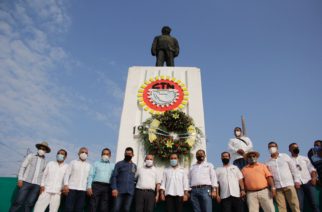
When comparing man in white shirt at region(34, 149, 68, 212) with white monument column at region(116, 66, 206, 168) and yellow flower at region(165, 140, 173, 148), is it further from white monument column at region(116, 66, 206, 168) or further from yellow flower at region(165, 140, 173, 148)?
yellow flower at region(165, 140, 173, 148)

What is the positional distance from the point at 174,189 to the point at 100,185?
140 cm

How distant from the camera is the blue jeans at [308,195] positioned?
15.5 feet

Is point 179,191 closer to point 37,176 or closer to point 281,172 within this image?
point 281,172

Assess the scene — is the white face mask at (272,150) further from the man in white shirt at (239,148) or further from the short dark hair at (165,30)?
the short dark hair at (165,30)

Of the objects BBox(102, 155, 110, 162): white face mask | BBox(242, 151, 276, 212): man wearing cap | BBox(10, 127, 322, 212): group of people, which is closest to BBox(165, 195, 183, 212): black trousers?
BBox(10, 127, 322, 212): group of people

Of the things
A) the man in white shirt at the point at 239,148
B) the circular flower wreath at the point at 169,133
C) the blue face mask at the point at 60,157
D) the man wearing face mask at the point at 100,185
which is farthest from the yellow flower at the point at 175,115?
the blue face mask at the point at 60,157

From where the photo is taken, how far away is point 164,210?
518cm

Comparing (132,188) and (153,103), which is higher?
(153,103)

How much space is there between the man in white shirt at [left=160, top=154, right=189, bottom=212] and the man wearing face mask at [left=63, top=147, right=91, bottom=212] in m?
1.46

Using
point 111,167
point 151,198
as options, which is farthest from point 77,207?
point 151,198

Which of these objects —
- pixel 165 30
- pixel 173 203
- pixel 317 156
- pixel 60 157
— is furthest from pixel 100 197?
pixel 165 30

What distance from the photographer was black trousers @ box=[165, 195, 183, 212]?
4.65 metres

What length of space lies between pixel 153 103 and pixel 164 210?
117 inches

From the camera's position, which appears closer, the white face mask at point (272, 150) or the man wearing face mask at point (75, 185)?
the man wearing face mask at point (75, 185)
